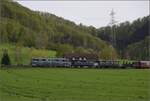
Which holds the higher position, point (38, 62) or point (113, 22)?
point (113, 22)

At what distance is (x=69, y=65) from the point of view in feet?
332

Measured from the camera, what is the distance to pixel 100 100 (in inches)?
861

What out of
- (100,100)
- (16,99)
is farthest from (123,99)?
(16,99)

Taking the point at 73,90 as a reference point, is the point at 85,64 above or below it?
above

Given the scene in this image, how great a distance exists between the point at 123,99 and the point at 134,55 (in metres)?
172

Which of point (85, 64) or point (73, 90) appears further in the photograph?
point (85, 64)

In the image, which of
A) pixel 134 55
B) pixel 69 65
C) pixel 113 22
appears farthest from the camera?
pixel 134 55

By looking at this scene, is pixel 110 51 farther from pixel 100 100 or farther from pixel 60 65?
pixel 100 100

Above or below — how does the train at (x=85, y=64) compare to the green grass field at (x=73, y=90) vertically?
above

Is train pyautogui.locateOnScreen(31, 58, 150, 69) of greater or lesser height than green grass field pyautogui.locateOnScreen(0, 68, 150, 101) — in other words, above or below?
above

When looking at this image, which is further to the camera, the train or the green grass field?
the train

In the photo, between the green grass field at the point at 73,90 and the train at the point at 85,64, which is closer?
the green grass field at the point at 73,90

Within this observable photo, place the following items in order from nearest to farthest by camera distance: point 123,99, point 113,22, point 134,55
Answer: point 123,99, point 113,22, point 134,55

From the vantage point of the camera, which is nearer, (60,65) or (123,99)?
(123,99)
